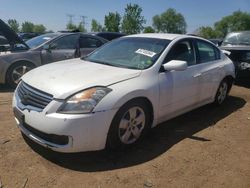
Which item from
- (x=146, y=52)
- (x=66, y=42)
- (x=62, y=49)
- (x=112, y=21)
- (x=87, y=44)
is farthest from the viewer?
(x=112, y=21)

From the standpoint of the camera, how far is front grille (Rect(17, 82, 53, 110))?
12.0ft

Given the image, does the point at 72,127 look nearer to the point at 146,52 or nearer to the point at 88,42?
the point at 146,52

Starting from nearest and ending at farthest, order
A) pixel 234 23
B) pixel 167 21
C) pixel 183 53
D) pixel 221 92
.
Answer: pixel 183 53, pixel 221 92, pixel 234 23, pixel 167 21

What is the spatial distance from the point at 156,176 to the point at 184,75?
184cm

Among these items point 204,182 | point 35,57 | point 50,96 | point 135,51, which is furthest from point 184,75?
point 35,57

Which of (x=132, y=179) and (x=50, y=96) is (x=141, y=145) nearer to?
(x=132, y=179)

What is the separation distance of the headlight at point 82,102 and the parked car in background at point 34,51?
4485 millimetres

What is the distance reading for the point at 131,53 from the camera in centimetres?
488

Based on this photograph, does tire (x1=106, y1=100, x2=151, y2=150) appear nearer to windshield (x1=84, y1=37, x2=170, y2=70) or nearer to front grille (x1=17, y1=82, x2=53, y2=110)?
windshield (x1=84, y1=37, x2=170, y2=70)

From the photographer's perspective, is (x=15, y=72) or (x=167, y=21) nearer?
(x=15, y=72)

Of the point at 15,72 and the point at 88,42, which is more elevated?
the point at 88,42

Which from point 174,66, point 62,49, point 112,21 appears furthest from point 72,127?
point 112,21

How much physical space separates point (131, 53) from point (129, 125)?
50.7 inches

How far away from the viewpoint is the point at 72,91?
12.0ft
